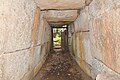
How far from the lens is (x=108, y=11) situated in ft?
6.52

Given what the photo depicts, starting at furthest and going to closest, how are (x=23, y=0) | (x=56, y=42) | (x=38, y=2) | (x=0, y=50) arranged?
(x=56, y=42) → (x=38, y=2) → (x=23, y=0) → (x=0, y=50)

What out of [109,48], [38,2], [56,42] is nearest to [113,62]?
[109,48]

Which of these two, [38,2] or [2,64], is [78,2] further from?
[2,64]

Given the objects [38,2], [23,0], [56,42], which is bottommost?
[56,42]

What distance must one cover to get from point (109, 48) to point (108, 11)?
0.52 m

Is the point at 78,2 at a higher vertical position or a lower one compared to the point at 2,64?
higher

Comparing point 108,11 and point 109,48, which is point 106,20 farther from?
point 109,48

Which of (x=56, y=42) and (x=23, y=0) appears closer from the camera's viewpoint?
(x=23, y=0)

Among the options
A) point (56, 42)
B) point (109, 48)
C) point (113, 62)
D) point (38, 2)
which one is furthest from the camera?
point (56, 42)

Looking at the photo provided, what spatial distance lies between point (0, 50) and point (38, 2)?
1957mm

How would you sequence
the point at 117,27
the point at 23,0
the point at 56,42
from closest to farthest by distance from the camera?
the point at 117,27
the point at 23,0
the point at 56,42

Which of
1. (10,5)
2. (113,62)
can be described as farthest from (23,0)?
(113,62)

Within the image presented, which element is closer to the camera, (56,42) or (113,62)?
(113,62)

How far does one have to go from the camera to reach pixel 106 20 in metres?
2.10
